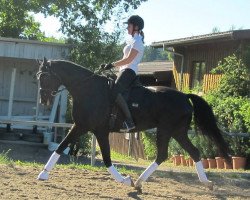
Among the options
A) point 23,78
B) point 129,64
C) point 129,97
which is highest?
point 23,78

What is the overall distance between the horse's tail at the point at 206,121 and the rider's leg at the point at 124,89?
4.24 feet

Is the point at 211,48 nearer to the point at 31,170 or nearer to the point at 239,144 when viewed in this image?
the point at 239,144

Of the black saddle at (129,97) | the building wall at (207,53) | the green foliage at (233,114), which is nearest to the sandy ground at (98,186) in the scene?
the black saddle at (129,97)

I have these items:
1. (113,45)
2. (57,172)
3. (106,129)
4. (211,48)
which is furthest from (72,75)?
(211,48)

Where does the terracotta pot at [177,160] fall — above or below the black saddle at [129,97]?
below

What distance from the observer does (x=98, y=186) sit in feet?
26.3

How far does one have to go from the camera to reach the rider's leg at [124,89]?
7.92 meters

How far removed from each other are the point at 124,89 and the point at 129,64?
1.34 feet

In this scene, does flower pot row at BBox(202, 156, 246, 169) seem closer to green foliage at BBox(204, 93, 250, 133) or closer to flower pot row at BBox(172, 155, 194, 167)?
green foliage at BBox(204, 93, 250, 133)

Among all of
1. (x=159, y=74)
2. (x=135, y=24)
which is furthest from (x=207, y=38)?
(x=135, y=24)

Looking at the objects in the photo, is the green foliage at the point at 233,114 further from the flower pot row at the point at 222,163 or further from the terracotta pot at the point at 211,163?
the terracotta pot at the point at 211,163

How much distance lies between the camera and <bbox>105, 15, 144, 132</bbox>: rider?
7.94 m

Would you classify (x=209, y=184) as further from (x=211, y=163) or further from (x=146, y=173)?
(x=211, y=163)

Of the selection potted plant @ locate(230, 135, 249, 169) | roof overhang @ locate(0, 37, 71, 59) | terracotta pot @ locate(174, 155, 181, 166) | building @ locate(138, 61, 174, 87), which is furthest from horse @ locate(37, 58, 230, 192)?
building @ locate(138, 61, 174, 87)
